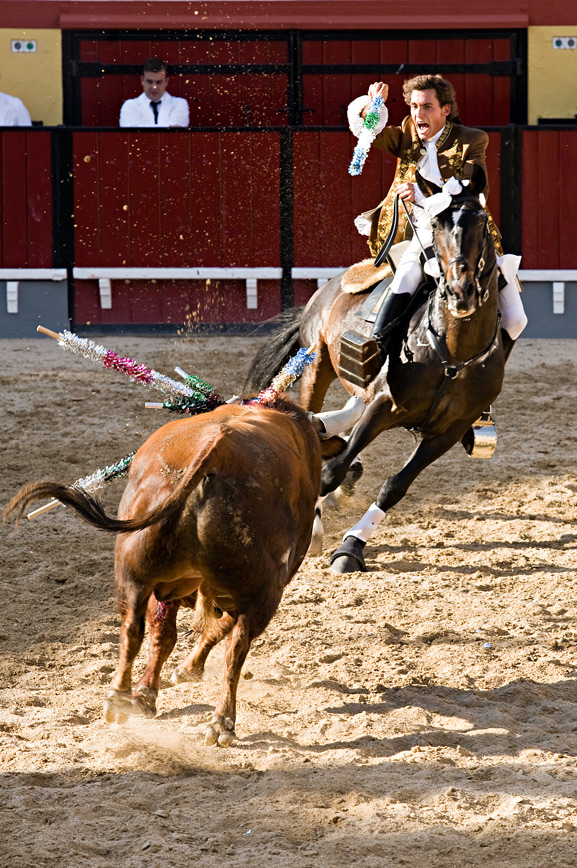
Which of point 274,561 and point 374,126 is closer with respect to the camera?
point 274,561

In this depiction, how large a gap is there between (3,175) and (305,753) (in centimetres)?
833

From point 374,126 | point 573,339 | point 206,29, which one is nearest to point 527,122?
point 573,339

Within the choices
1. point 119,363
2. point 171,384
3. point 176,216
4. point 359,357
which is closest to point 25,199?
point 176,216

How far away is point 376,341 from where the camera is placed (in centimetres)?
594

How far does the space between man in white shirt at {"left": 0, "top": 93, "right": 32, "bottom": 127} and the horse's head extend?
6739 millimetres

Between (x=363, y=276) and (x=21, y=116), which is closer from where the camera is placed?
(x=363, y=276)

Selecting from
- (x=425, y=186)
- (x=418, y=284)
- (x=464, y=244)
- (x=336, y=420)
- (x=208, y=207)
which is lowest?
(x=336, y=420)

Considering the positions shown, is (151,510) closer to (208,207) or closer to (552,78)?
(208,207)

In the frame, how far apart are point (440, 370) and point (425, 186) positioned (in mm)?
881

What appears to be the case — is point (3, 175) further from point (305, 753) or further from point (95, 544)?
point (305, 753)

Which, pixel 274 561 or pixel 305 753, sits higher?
pixel 274 561

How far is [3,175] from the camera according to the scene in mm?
10891

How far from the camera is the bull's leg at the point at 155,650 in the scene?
383 centimetres

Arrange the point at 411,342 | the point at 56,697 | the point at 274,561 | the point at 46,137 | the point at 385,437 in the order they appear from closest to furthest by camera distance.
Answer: the point at 274,561 < the point at 56,697 < the point at 411,342 < the point at 385,437 < the point at 46,137
